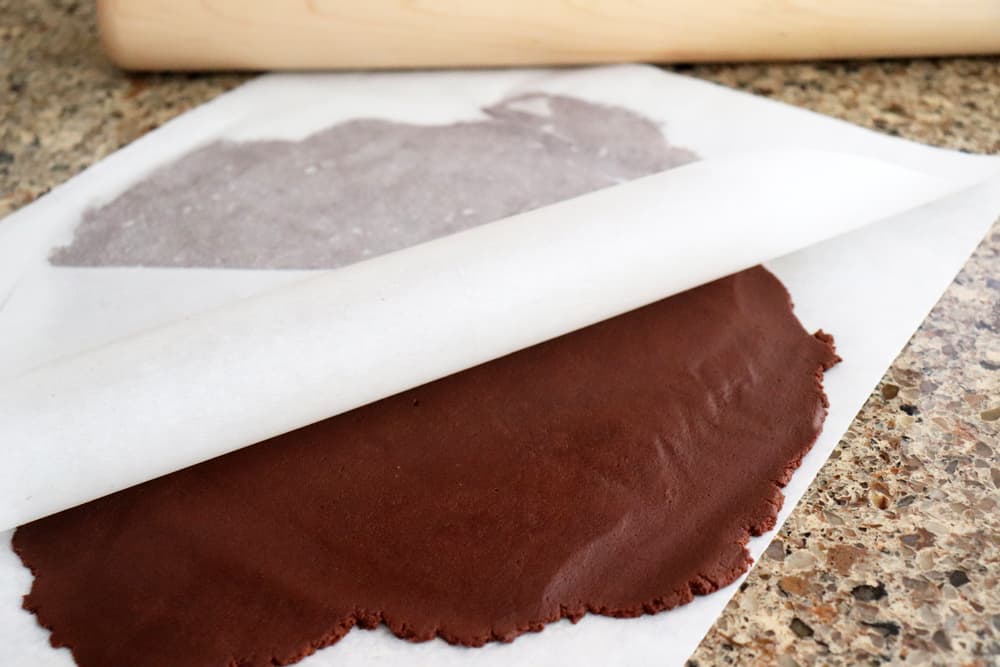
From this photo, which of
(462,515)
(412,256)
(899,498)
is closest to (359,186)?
(412,256)

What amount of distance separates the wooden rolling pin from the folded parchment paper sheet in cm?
6

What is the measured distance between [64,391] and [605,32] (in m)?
1.33

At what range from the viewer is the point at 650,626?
3.37 feet

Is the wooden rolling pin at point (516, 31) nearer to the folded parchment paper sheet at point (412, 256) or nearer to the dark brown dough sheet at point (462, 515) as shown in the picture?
the folded parchment paper sheet at point (412, 256)

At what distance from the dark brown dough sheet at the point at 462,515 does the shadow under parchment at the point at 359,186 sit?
435 mm

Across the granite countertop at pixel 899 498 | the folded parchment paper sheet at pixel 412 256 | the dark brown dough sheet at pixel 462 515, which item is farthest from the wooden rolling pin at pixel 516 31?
the dark brown dough sheet at pixel 462 515

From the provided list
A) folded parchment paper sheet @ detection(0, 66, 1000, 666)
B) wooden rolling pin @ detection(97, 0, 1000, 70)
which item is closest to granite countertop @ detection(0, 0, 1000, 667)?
folded parchment paper sheet @ detection(0, 66, 1000, 666)

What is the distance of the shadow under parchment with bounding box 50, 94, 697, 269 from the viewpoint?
1611 mm

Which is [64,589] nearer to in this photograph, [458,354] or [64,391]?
[64,391]

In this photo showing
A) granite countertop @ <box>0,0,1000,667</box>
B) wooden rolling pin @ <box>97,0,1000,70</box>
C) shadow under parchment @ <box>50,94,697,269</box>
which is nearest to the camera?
granite countertop @ <box>0,0,1000,667</box>

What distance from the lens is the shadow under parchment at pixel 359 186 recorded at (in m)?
1.61

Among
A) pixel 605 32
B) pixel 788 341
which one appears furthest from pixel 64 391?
pixel 605 32

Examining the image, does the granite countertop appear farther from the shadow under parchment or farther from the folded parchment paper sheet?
the shadow under parchment

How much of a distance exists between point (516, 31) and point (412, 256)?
0.87 m
